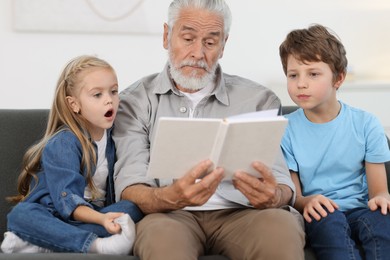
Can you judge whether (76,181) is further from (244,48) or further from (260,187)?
(244,48)

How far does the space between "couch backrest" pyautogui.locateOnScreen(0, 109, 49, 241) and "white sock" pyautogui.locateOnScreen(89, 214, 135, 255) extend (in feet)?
1.95

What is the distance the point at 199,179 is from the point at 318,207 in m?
0.43

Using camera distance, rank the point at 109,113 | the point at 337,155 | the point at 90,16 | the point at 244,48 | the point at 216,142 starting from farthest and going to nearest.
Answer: the point at 244,48, the point at 90,16, the point at 337,155, the point at 109,113, the point at 216,142

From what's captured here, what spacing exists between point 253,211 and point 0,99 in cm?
250

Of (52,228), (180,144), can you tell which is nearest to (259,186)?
(180,144)

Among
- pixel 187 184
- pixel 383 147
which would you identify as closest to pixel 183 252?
pixel 187 184

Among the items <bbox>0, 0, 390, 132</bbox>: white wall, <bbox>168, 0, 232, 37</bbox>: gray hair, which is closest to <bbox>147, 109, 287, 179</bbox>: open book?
<bbox>168, 0, 232, 37</bbox>: gray hair

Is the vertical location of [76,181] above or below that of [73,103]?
below

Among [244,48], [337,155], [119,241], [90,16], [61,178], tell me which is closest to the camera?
[119,241]

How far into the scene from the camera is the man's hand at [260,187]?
2.24 metres

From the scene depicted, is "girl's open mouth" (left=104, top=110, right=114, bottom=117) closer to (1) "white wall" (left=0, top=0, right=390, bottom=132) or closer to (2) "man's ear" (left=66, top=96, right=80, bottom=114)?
(2) "man's ear" (left=66, top=96, right=80, bottom=114)

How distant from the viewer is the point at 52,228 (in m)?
2.31

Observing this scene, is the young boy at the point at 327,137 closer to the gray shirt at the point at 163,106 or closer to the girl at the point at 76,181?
the gray shirt at the point at 163,106

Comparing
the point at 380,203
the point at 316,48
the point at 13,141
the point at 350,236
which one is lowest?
the point at 350,236
